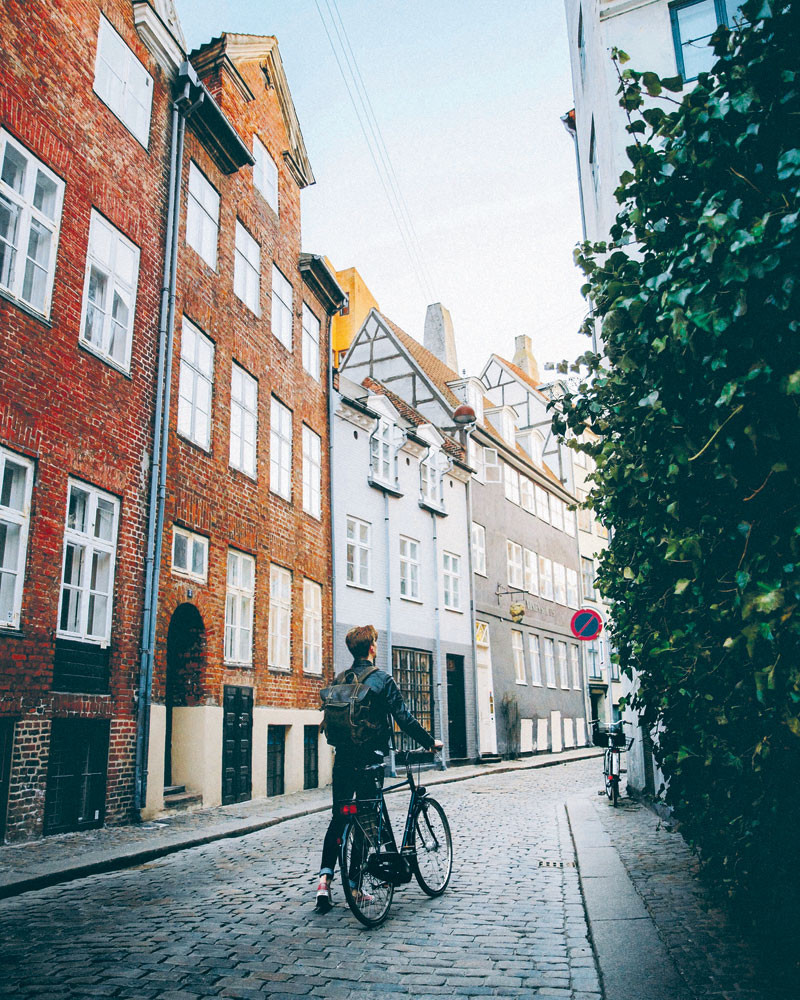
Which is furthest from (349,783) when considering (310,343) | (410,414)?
(410,414)

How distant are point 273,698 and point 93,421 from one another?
678cm

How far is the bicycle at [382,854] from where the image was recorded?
5.38 metres

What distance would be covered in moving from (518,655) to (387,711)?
24621 millimetres

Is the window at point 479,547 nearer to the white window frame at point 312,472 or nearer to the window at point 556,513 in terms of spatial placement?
the window at point 556,513

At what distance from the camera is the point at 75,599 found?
34.8ft

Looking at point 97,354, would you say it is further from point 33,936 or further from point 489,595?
point 489,595

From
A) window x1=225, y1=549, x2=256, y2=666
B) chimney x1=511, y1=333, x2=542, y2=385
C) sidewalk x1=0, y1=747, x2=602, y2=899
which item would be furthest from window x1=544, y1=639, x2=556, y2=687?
window x1=225, y1=549, x2=256, y2=666

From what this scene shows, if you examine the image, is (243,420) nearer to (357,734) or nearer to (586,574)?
(357,734)

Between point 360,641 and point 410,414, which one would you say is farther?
point 410,414

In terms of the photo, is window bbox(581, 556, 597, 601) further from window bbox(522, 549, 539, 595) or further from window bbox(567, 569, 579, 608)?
window bbox(522, 549, 539, 595)

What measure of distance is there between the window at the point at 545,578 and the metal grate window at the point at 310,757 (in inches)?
660

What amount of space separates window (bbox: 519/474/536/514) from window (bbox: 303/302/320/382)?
46.1 feet

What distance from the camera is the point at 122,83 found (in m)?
12.7

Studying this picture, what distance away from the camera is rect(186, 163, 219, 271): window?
14.7m
